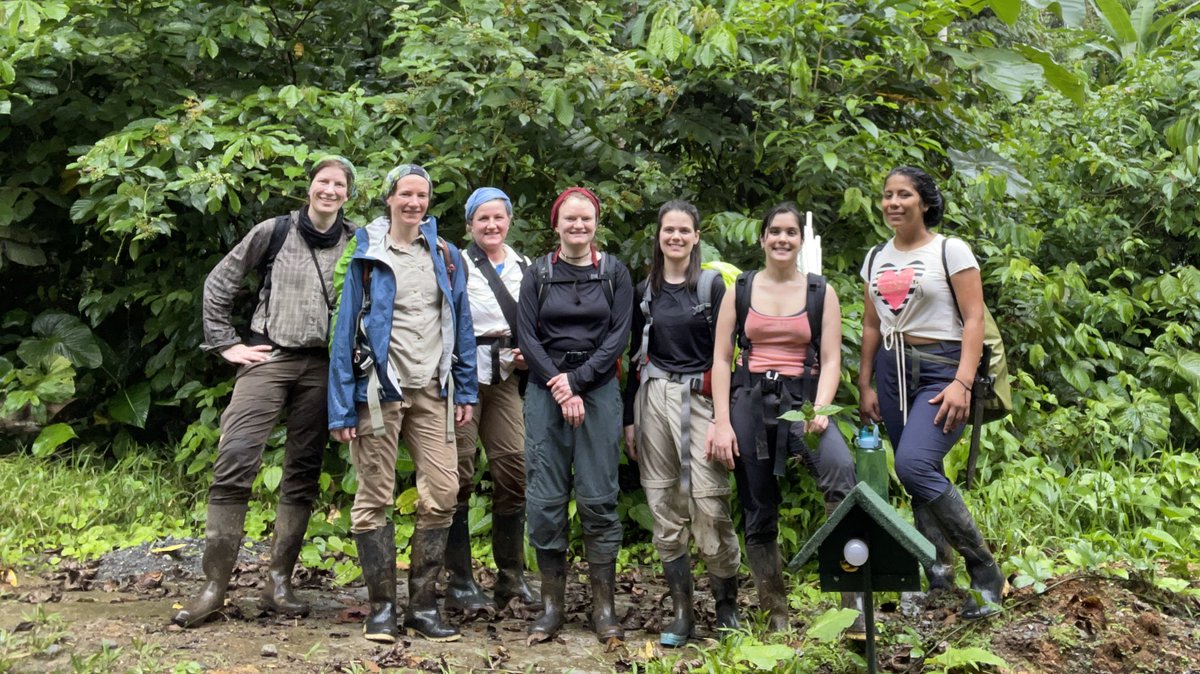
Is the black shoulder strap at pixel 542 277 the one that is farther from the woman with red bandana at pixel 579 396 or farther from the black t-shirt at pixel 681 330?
the black t-shirt at pixel 681 330

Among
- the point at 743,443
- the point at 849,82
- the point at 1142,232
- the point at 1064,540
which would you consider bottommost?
the point at 1064,540

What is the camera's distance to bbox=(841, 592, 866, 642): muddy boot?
14.5 feet

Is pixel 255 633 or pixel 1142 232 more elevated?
pixel 1142 232

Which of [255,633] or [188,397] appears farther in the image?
[188,397]

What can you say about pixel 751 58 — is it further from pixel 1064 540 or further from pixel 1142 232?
pixel 1142 232

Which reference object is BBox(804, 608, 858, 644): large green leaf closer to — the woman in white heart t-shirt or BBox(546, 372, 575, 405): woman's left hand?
the woman in white heart t-shirt

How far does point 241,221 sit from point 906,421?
201 inches

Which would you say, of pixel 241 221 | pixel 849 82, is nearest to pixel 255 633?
pixel 241 221

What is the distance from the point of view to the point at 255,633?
4.84 metres

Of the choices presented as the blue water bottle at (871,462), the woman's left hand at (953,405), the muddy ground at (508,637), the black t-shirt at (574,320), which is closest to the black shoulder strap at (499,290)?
the black t-shirt at (574,320)

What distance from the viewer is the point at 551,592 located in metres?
5.02

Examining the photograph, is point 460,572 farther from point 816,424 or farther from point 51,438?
point 51,438

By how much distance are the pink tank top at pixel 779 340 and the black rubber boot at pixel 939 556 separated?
3.15 ft

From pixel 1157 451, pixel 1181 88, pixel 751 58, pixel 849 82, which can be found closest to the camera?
pixel 751 58
